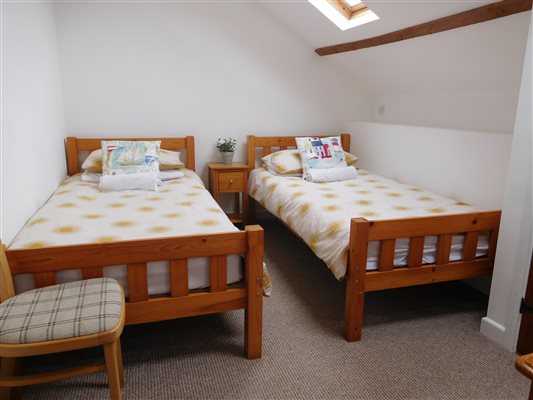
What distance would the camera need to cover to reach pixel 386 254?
2.03 metres

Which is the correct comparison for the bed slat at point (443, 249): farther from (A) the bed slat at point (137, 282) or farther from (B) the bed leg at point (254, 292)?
(A) the bed slat at point (137, 282)

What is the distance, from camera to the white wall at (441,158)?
2438 millimetres

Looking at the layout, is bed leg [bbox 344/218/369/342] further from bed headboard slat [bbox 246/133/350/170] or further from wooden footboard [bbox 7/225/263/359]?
bed headboard slat [bbox 246/133/350/170]

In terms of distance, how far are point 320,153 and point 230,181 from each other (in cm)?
80

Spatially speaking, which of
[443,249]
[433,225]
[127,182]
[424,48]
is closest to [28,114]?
[127,182]

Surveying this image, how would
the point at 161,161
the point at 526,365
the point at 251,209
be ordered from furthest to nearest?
the point at 251,209 < the point at 161,161 < the point at 526,365

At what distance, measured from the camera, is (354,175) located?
334cm

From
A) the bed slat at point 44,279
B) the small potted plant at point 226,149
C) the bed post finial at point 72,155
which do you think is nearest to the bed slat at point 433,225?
the bed slat at point 44,279

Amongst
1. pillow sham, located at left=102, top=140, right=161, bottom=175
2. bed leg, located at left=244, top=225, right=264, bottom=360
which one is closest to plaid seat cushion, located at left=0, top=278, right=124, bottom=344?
bed leg, located at left=244, top=225, right=264, bottom=360

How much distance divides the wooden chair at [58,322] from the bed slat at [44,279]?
78mm

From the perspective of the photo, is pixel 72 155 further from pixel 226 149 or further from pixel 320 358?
pixel 320 358

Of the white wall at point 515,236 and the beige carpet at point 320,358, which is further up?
the white wall at point 515,236

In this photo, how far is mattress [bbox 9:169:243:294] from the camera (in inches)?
69.3

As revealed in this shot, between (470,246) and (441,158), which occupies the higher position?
(441,158)
